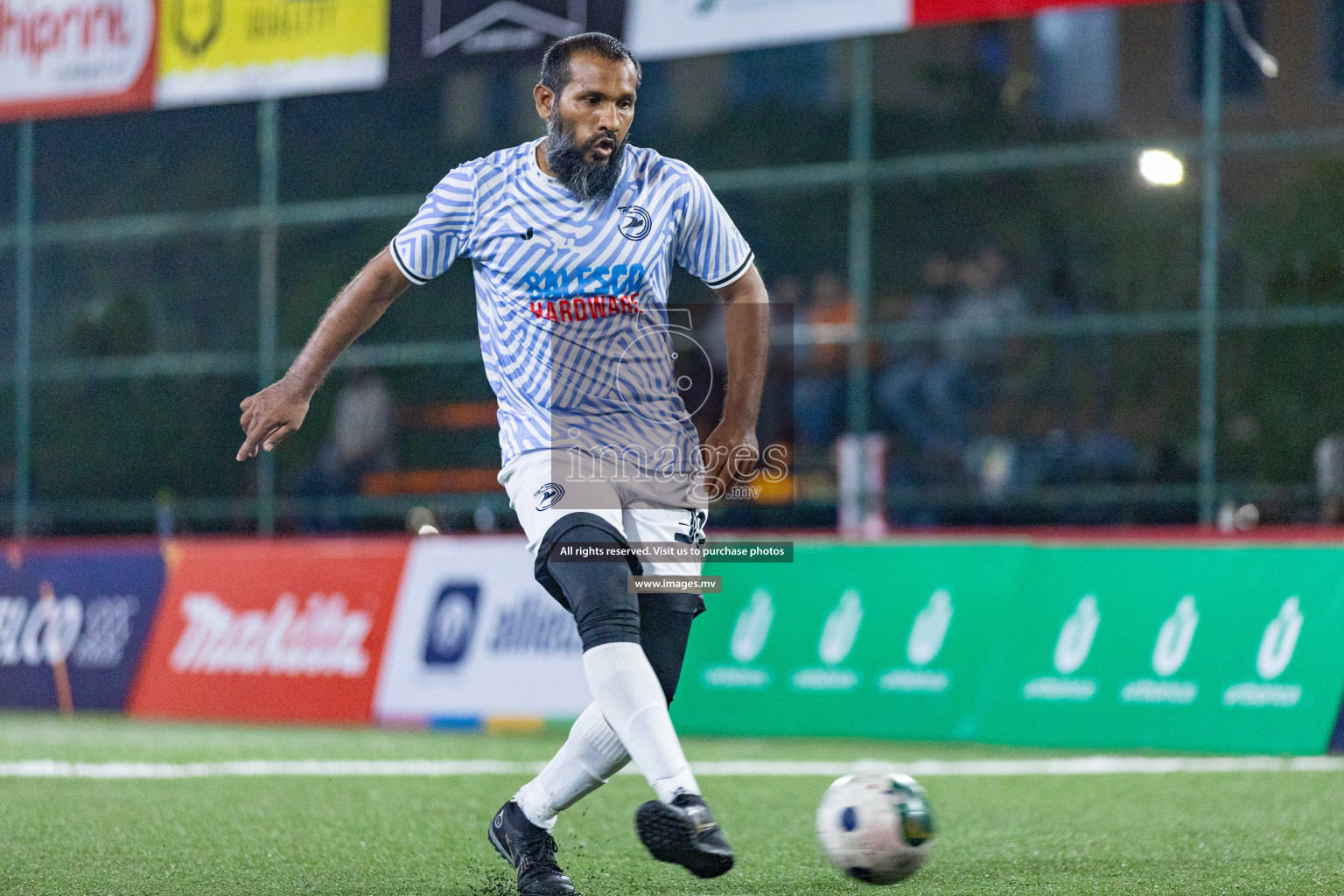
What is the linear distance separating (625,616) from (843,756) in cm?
470

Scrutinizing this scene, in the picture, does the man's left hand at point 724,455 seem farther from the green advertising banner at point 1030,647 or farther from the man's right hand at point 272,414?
the green advertising banner at point 1030,647

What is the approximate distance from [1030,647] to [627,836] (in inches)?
147

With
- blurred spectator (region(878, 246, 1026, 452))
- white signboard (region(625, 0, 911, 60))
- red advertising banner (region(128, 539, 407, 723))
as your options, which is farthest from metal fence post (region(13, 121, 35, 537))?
blurred spectator (region(878, 246, 1026, 452))

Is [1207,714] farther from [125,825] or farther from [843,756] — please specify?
[125,825]

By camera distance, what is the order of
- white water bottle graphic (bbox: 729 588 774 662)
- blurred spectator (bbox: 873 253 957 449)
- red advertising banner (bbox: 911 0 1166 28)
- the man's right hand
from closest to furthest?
the man's right hand, white water bottle graphic (bbox: 729 588 774 662), red advertising banner (bbox: 911 0 1166 28), blurred spectator (bbox: 873 253 957 449)

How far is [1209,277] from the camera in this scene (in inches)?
501

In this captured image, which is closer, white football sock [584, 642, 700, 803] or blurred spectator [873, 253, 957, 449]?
white football sock [584, 642, 700, 803]

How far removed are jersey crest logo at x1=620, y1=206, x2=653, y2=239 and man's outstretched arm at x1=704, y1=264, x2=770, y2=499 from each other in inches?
12.6

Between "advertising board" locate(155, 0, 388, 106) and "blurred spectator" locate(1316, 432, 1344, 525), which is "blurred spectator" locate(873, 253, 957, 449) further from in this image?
"advertising board" locate(155, 0, 388, 106)

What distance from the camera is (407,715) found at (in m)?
11.6

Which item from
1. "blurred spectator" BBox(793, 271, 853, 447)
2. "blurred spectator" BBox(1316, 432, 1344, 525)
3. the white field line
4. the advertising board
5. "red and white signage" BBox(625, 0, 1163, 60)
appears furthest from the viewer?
"blurred spectator" BBox(793, 271, 853, 447)

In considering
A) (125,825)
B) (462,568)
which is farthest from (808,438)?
(125,825)

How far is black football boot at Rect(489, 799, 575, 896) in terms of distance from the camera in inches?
214

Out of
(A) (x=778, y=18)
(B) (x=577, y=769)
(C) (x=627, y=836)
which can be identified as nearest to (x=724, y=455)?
(B) (x=577, y=769)
